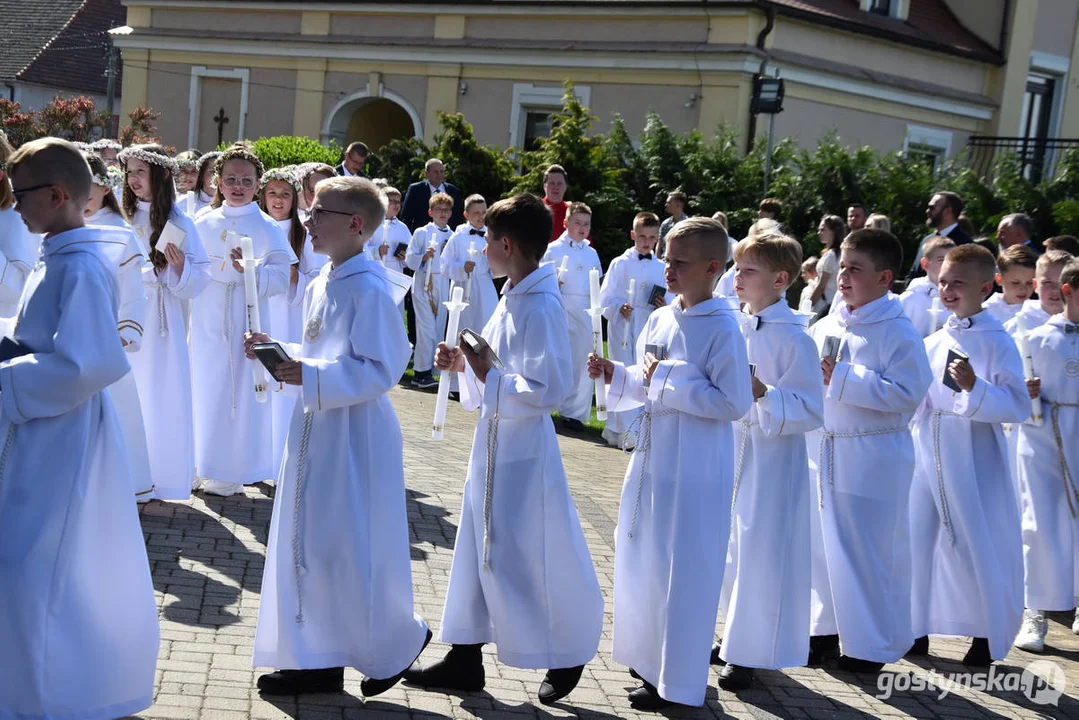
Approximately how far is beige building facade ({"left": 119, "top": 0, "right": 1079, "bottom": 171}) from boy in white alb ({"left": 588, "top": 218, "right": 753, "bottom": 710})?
18.2 metres

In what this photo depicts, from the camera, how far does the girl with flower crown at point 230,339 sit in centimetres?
852

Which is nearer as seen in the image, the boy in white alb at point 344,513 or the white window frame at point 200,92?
the boy in white alb at point 344,513

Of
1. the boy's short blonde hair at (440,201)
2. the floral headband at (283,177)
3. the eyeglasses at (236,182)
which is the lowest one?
the eyeglasses at (236,182)

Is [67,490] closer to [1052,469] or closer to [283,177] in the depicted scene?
[283,177]

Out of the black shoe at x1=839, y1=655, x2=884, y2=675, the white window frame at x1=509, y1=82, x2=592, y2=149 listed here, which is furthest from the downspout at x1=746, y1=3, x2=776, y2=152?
the black shoe at x1=839, y1=655, x2=884, y2=675

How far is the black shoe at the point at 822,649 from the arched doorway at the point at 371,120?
71.1 ft

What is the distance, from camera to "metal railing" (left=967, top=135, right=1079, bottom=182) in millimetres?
24391

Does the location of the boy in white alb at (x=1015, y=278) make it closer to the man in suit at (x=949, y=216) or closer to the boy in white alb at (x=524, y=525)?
the man in suit at (x=949, y=216)

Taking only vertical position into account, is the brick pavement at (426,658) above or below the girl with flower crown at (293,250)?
below

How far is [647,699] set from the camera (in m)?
5.50

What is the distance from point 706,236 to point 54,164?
251cm

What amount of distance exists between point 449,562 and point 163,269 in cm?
254

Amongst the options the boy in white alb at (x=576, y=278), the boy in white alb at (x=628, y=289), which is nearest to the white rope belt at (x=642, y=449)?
the boy in white alb at (x=628, y=289)

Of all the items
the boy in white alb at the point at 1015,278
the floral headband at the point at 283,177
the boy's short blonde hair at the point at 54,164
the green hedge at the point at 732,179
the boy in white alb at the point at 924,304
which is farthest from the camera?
the green hedge at the point at 732,179
